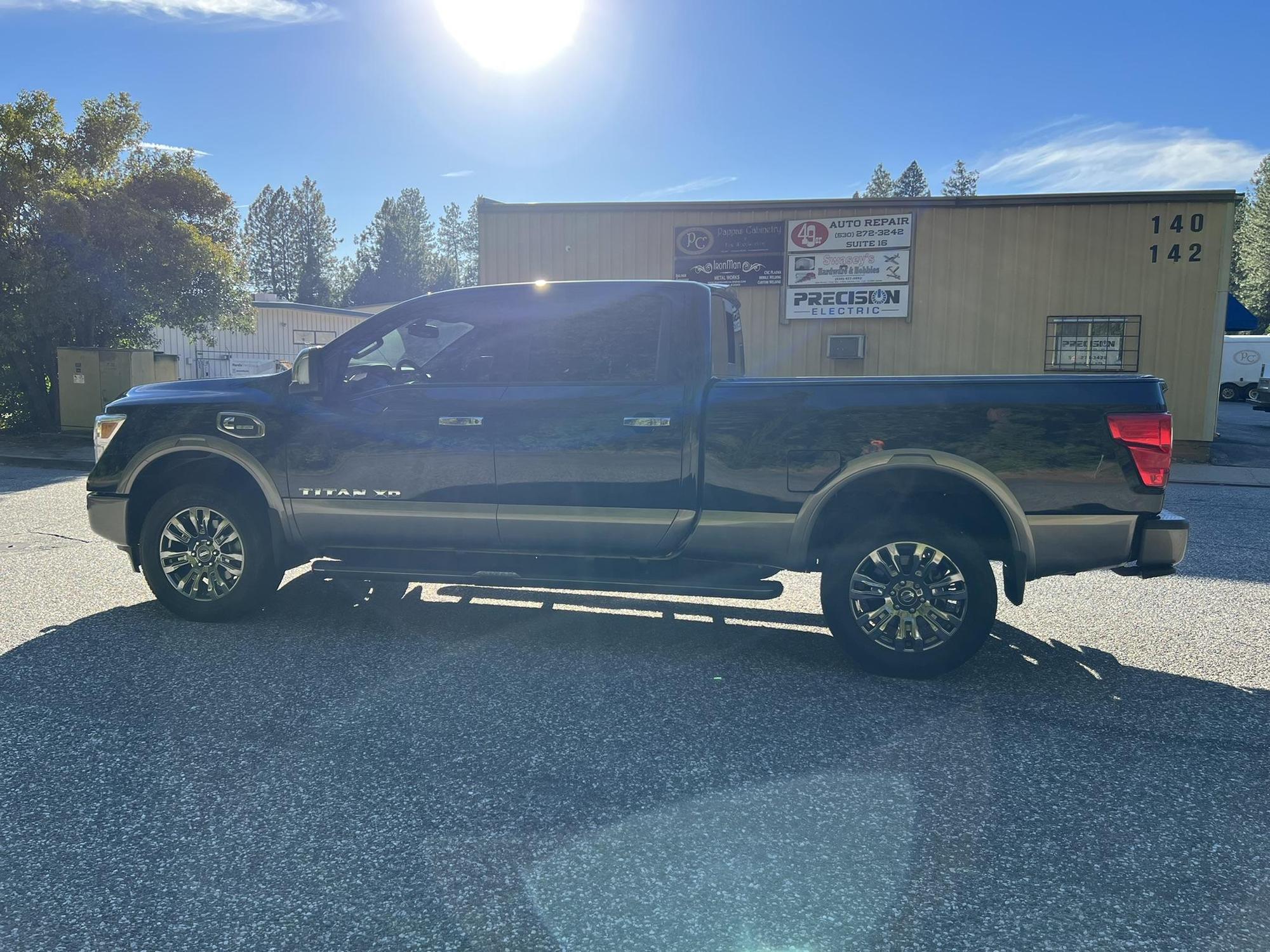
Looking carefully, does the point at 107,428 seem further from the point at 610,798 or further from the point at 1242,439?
the point at 1242,439

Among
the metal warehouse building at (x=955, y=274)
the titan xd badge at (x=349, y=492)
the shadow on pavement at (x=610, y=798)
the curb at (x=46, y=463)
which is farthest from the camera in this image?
the metal warehouse building at (x=955, y=274)

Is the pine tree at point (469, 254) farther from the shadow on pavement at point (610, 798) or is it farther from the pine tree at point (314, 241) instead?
the shadow on pavement at point (610, 798)

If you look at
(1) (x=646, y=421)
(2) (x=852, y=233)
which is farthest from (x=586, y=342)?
(2) (x=852, y=233)

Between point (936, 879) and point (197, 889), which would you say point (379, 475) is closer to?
point (197, 889)

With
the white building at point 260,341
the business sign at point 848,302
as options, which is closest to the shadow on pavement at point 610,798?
the business sign at point 848,302

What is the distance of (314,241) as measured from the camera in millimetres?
86000

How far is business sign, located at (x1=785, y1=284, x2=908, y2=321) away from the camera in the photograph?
16.1 m

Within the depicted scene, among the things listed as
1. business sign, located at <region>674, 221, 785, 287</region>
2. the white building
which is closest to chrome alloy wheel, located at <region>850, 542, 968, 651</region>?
business sign, located at <region>674, 221, 785, 287</region>

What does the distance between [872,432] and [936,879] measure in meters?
2.28

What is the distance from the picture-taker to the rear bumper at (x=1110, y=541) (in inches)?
171

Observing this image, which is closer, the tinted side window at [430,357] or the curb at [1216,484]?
the tinted side window at [430,357]

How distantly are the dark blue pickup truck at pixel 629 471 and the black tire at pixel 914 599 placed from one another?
1 cm

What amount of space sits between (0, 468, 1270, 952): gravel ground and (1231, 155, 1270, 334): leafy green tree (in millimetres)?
51417

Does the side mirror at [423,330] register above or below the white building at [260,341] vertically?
below
